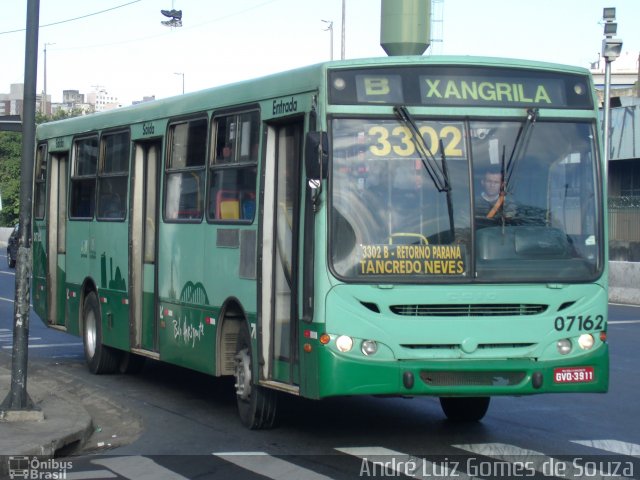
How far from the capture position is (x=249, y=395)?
1062cm

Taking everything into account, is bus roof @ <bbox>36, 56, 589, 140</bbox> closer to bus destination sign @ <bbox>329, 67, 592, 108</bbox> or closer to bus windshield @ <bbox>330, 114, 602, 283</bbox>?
bus destination sign @ <bbox>329, 67, 592, 108</bbox>

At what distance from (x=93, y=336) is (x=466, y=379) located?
286 inches

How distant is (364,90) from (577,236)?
2.09 m

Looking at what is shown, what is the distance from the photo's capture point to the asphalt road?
884 cm

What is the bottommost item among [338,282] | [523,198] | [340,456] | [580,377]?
[340,456]

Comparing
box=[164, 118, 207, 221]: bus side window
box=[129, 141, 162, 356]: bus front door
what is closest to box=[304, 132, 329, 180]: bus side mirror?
box=[164, 118, 207, 221]: bus side window

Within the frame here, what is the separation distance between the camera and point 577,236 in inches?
373

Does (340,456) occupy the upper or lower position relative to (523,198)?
lower

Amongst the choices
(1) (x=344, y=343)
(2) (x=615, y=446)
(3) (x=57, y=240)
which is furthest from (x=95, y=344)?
(2) (x=615, y=446)

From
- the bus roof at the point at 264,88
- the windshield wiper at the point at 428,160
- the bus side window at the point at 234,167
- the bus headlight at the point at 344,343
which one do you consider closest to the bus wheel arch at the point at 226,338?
the bus side window at the point at 234,167

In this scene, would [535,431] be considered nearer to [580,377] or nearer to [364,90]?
[580,377]

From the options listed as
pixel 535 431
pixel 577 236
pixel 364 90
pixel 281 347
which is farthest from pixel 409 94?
pixel 535 431

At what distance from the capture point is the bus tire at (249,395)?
34.4 ft

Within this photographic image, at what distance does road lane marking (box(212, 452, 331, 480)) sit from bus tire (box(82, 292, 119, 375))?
18.6ft
